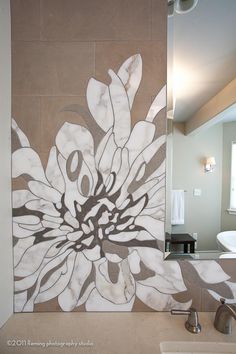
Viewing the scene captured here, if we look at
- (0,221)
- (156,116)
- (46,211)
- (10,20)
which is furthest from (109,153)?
(10,20)

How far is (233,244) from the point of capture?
35.7 inches

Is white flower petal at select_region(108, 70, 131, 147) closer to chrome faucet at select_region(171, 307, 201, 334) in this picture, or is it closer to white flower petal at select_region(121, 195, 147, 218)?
white flower petal at select_region(121, 195, 147, 218)

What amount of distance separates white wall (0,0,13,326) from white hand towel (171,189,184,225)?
30.1 inches

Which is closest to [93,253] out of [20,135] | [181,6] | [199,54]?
[20,135]

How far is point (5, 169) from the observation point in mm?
804

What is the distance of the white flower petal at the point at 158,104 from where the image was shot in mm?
837

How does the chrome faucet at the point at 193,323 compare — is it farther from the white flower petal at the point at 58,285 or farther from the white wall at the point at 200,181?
the white flower petal at the point at 58,285

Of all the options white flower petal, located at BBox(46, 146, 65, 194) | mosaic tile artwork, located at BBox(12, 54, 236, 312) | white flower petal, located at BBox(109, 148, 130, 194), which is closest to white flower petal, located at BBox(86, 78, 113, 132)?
mosaic tile artwork, located at BBox(12, 54, 236, 312)

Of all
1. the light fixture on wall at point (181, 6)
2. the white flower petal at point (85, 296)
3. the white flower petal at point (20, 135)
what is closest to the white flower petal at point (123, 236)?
Result: the white flower petal at point (85, 296)

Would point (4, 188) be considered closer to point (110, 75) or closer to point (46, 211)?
point (46, 211)

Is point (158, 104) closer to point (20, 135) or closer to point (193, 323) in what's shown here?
point (20, 135)

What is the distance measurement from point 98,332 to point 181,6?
57.1 inches

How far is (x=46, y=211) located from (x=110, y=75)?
697 mm

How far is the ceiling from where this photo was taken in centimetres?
82
